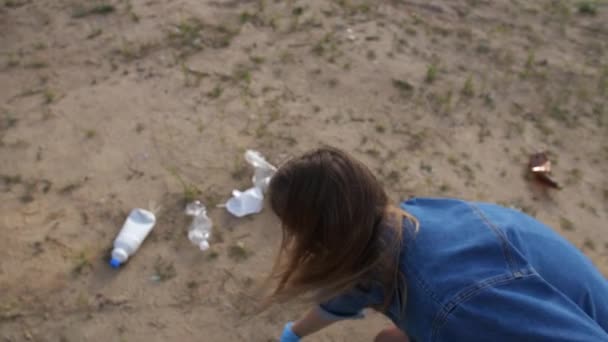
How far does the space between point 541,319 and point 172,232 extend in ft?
6.09

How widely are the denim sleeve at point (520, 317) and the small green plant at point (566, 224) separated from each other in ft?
5.78

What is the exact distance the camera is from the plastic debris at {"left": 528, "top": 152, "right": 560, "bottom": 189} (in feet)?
9.71

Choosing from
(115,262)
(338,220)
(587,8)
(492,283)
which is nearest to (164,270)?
(115,262)

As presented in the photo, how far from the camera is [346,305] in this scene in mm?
1452

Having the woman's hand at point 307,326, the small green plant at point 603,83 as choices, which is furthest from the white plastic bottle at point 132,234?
the small green plant at point 603,83

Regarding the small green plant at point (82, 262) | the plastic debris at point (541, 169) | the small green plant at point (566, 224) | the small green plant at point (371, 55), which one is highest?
the small green plant at point (371, 55)

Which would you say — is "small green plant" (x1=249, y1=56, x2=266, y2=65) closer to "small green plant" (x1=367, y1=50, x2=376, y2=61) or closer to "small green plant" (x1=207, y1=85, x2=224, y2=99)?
"small green plant" (x1=207, y1=85, x2=224, y2=99)

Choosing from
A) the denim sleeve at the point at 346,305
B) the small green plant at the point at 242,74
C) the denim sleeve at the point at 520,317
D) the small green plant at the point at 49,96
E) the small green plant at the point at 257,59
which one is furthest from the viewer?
the small green plant at the point at 257,59

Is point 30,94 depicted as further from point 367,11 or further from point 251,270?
point 367,11

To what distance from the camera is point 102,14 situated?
12.9 ft

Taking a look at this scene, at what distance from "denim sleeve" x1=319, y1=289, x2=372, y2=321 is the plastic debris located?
1.92m

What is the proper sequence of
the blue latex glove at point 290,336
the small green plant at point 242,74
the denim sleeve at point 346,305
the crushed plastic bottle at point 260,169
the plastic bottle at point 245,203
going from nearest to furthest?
1. the denim sleeve at point 346,305
2. the blue latex glove at point 290,336
3. the plastic bottle at point 245,203
4. the crushed plastic bottle at point 260,169
5. the small green plant at point 242,74

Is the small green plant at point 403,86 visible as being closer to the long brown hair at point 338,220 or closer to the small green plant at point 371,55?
the small green plant at point 371,55

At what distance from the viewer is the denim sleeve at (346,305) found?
1392mm
